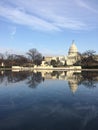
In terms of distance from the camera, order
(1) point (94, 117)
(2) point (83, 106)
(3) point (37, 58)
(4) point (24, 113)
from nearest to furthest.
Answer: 1. (1) point (94, 117)
2. (4) point (24, 113)
3. (2) point (83, 106)
4. (3) point (37, 58)

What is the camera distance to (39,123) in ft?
30.7

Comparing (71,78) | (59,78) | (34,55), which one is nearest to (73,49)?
(34,55)

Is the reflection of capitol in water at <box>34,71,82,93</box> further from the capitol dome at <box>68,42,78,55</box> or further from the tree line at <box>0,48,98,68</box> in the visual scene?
the capitol dome at <box>68,42,78,55</box>

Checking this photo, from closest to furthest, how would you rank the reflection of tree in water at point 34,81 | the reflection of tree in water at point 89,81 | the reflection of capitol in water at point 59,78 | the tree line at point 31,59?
the reflection of tree in water at point 89,81
the reflection of capitol in water at point 59,78
the reflection of tree in water at point 34,81
the tree line at point 31,59

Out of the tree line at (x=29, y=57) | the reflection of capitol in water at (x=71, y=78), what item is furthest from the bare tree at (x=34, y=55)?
the reflection of capitol in water at (x=71, y=78)

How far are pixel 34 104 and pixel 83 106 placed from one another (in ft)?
8.52

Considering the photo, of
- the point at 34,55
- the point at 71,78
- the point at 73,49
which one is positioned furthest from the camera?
the point at 73,49

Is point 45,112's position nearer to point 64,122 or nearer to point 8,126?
point 64,122

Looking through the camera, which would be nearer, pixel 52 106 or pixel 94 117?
pixel 94 117

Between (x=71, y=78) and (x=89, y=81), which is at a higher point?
(x=71, y=78)

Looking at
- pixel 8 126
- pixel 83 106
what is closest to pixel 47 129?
pixel 8 126

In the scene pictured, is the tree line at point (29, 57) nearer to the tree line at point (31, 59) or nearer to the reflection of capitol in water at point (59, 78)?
the tree line at point (31, 59)

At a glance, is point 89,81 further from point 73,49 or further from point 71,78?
point 73,49

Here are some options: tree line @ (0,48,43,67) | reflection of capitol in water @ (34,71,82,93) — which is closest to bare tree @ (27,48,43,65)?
tree line @ (0,48,43,67)
